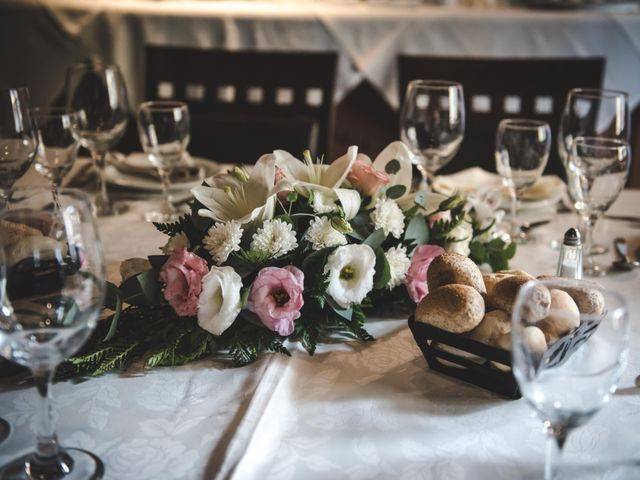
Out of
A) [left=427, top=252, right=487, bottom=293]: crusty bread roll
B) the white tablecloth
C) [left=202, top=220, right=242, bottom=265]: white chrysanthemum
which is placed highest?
the white tablecloth

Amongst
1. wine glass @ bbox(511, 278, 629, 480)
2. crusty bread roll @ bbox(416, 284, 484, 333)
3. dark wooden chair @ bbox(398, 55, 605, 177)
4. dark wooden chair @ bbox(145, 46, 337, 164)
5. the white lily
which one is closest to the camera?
wine glass @ bbox(511, 278, 629, 480)

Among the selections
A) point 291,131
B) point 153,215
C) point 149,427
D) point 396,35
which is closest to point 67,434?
point 149,427

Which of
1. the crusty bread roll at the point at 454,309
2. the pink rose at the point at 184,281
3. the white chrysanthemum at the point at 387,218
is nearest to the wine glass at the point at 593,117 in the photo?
the white chrysanthemum at the point at 387,218

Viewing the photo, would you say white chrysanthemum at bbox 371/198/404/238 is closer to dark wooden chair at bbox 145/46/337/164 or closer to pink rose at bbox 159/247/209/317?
pink rose at bbox 159/247/209/317

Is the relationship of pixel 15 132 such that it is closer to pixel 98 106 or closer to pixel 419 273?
pixel 98 106

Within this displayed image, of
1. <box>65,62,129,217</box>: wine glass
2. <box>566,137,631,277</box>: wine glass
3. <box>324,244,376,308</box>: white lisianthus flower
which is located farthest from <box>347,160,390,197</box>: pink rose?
<box>65,62,129,217</box>: wine glass

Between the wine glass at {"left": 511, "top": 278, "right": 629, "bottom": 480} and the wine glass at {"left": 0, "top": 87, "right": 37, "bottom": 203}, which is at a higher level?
the wine glass at {"left": 0, "top": 87, "right": 37, "bottom": 203}

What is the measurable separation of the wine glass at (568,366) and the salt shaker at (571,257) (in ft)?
0.92

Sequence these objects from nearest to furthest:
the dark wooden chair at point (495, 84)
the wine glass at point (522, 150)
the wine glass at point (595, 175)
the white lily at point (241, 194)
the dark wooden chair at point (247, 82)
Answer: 1. the white lily at point (241, 194)
2. the wine glass at point (595, 175)
3. the wine glass at point (522, 150)
4. the dark wooden chair at point (495, 84)
5. the dark wooden chair at point (247, 82)

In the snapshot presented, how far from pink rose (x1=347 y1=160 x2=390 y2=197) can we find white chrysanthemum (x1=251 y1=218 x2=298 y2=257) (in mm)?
134

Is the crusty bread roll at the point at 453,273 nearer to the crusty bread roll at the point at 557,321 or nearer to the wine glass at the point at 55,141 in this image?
the crusty bread roll at the point at 557,321

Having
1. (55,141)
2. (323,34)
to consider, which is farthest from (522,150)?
(323,34)

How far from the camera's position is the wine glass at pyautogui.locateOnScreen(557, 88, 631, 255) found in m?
1.20

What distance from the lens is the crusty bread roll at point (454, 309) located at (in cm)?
68
